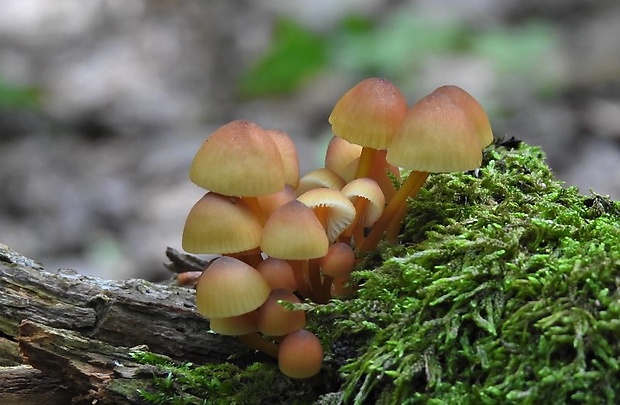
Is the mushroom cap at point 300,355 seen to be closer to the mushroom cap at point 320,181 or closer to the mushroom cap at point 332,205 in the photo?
the mushroom cap at point 332,205

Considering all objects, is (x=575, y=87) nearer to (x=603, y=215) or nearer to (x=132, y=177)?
(x=132, y=177)

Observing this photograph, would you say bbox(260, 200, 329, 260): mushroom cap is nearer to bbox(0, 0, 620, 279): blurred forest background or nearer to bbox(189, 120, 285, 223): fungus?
bbox(189, 120, 285, 223): fungus

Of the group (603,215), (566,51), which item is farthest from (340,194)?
(566,51)

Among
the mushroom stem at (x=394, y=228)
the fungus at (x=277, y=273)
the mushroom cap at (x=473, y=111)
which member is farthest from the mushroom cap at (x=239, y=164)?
the mushroom cap at (x=473, y=111)

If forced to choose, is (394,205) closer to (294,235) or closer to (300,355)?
(294,235)

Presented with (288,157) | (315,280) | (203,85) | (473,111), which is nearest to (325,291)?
(315,280)

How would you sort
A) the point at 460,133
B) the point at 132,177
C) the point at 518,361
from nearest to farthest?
the point at 518,361 → the point at 460,133 → the point at 132,177

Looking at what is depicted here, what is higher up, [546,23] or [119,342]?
[546,23]

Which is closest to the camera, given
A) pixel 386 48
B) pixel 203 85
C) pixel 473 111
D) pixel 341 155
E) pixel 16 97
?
pixel 473 111
